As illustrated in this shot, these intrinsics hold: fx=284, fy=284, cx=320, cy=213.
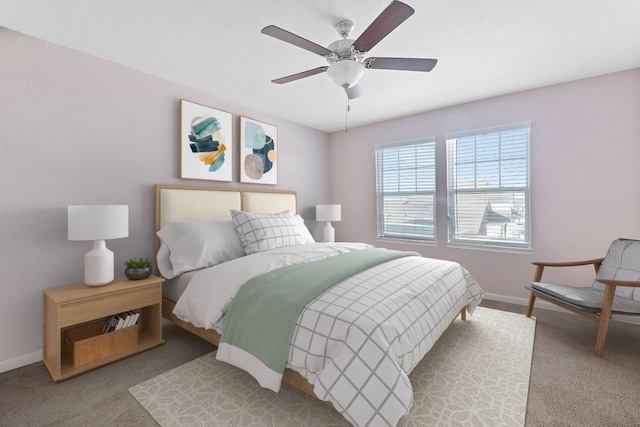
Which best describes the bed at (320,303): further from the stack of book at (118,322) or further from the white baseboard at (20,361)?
the white baseboard at (20,361)

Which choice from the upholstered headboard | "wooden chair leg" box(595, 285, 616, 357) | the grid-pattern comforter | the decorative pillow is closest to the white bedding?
the grid-pattern comforter

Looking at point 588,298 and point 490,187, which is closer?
point 588,298

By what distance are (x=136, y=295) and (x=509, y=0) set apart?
11.2ft

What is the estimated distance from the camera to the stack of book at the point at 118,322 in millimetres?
2256

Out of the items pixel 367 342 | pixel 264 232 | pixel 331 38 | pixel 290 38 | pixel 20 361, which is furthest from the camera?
pixel 264 232

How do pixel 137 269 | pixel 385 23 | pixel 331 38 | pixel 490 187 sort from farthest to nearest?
pixel 490 187, pixel 137 269, pixel 331 38, pixel 385 23

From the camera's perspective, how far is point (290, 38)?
1.73 meters

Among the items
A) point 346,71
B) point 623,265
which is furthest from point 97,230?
point 623,265

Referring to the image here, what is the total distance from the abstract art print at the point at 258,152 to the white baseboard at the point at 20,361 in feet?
7.96

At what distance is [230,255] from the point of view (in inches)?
105

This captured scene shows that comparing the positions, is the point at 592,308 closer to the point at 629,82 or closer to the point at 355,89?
the point at 629,82

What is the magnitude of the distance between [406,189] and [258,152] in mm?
2238

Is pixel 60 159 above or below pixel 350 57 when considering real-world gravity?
below

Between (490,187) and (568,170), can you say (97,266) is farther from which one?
(568,170)
